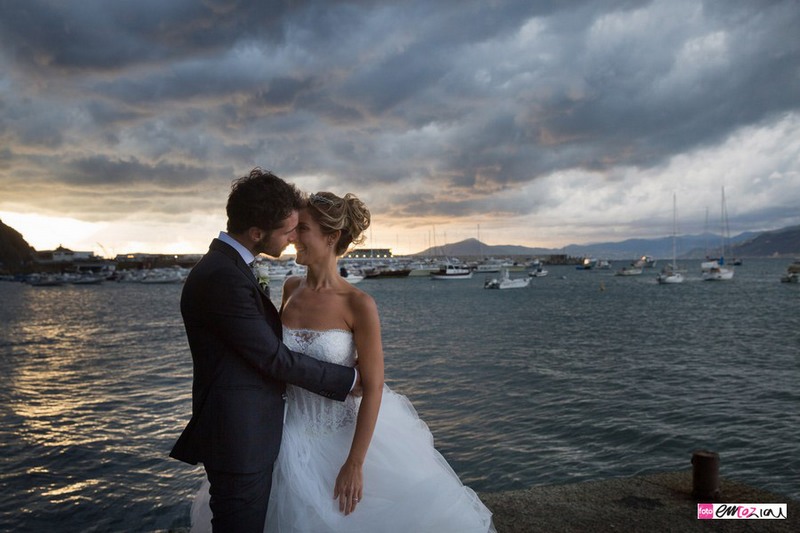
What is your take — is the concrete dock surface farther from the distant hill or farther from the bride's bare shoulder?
the distant hill

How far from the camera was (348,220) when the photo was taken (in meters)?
3.09

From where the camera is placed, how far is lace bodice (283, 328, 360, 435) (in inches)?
113

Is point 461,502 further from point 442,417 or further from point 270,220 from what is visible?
point 442,417

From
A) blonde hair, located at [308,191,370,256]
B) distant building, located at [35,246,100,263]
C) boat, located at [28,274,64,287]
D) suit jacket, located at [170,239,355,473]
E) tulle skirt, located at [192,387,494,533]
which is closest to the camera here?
suit jacket, located at [170,239,355,473]

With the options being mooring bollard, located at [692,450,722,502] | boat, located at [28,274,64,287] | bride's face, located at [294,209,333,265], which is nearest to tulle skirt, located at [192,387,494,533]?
bride's face, located at [294,209,333,265]

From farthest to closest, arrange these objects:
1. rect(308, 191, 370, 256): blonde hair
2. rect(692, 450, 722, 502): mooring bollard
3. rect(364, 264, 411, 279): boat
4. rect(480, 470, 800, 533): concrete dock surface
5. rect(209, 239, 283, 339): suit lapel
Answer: rect(364, 264, 411, 279): boat → rect(692, 450, 722, 502): mooring bollard → rect(480, 470, 800, 533): concrete dock surface → rect(308, 191, 370, 256): blonde hair → rect(209, 239, 283, 339): suit lapel

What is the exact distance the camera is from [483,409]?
14562 millimetres

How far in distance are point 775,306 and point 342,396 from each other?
185 feet

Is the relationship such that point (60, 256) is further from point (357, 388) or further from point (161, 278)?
point (357, 388)

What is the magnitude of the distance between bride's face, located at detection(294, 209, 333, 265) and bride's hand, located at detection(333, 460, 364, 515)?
1.07 meters

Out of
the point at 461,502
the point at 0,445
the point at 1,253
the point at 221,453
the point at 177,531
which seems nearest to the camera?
the point at 221,453

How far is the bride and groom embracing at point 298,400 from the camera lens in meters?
2.51

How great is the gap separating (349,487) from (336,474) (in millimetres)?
125

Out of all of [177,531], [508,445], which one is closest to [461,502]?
[177,531]
